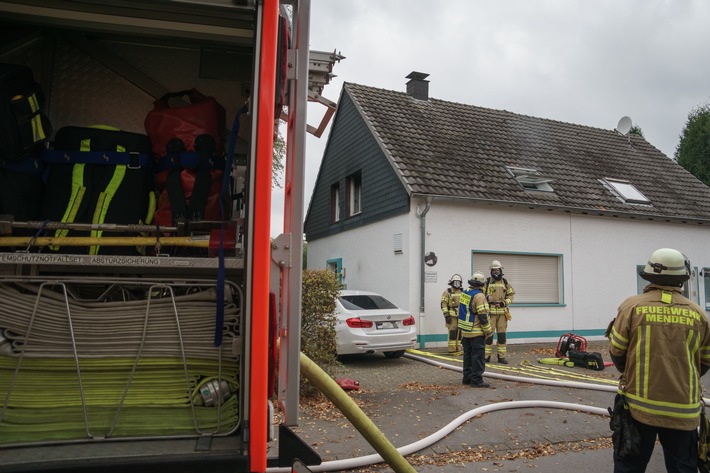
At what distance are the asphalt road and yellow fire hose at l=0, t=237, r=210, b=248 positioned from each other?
2780 millimetres

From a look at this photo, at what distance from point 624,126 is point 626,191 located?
5518 millimetres

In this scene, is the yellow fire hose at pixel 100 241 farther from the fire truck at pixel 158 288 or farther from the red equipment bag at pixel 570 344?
the red equipment bag at pixel 570 344

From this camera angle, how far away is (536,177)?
600 inches

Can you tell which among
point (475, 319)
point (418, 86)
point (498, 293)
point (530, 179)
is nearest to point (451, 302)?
point (498, 293)

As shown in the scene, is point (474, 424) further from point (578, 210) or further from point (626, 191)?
point (626, 191)

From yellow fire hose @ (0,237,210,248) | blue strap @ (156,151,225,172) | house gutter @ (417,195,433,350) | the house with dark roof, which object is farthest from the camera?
the house with dark roof

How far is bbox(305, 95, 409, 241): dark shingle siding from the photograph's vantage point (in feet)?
46.1

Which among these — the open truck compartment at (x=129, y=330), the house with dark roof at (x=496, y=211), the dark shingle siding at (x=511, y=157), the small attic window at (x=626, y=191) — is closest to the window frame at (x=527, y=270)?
the house with dark roof at (x=496, y=211)

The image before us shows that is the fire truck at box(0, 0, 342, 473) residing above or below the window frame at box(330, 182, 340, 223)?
below

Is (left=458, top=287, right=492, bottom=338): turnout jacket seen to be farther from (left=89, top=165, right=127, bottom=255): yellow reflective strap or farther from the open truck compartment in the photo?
(left=89, top=165, right=127, bottom=255): yellow reflective strap

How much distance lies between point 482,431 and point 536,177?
34.9 feet

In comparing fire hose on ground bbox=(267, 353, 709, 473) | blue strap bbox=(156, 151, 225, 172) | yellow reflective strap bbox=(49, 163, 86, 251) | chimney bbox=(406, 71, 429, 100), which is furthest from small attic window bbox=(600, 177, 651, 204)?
yellow reflective strap bbox=(49, 163, 86, 251)

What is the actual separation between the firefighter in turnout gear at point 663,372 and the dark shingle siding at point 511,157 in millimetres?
9177

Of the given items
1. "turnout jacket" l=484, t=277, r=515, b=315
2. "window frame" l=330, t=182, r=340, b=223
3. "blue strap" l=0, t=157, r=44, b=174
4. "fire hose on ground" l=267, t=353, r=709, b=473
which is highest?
"window frame" l=330, t=182, r=340, b=223
